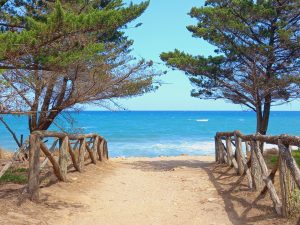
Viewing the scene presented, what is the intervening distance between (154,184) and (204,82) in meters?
7.45

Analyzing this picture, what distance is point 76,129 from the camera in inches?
505

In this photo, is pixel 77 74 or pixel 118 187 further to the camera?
pixel 77 74

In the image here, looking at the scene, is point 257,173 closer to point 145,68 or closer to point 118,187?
→ point 118,187

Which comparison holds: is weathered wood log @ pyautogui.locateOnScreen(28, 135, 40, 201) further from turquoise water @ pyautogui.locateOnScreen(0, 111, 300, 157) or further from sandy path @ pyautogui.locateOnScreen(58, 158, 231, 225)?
turquoise water @ pyautogui.locateOnScreen(0, 111, 300, 157)

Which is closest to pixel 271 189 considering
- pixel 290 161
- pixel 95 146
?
pixel 290 161

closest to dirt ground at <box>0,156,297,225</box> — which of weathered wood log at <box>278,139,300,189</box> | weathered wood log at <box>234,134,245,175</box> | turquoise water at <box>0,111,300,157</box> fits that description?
weathered wood log at <box>234,134,245,175</box>

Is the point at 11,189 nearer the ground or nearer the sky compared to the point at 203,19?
nearer the ground

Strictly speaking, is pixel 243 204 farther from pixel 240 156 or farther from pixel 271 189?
pixel 240 156

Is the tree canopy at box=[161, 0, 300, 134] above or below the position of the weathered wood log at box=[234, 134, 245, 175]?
above

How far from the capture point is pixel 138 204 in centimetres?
759

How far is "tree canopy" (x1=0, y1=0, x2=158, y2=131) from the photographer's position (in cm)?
636

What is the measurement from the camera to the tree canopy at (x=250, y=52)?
46.6ft

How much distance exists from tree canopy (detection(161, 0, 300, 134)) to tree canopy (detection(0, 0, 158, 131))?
3030 mm

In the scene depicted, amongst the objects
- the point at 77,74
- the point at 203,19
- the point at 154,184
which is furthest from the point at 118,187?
the point at 203,19
